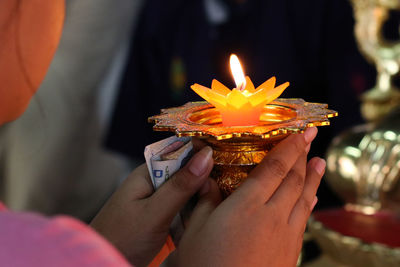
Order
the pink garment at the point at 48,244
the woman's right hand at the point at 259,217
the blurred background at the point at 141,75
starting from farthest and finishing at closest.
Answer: the blurred background at the point at 141,75 < the woman's right hand at the point at 259,217 < the pink garment at the point at 48,244

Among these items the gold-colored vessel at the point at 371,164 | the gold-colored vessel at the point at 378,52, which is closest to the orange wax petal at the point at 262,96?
the gold-colored vessel at the point at 371,164

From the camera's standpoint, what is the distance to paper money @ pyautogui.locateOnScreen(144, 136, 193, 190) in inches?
19.2

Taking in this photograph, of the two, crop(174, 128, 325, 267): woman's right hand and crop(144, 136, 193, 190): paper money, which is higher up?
crop(144, 136, 193, 190): paper money

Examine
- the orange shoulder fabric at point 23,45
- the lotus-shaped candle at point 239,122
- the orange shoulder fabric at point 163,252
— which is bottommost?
the orange shoulder fabric at point 163,252

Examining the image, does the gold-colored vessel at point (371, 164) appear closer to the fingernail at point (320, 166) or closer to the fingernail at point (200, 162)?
the fingernail at point (320, 166)

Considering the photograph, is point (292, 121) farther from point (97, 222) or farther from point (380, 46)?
point (380, 46)

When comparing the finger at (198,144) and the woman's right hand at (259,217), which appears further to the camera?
the finger at (198,144)

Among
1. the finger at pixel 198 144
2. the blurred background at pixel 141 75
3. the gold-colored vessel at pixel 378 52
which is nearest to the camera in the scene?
the finger at pixel 198 144

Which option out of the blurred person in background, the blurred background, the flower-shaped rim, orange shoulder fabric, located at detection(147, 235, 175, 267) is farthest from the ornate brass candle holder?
the blurred person in background

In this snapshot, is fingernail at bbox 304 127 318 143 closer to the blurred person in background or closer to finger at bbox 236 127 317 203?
finger at bbox 236 127 317 203

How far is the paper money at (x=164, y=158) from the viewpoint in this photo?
487 millimetres

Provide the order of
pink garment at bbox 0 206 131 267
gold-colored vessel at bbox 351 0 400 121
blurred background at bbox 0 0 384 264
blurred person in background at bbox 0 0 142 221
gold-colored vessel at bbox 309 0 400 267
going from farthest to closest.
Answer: blurred person in background at bbox 0 0 142 221
blurred background at bbox 0 0 384 264
gold-colored vessel at bbox 351 0 400 121
gold-colored vessel at bbox 309 0 400 267
pink garment at bbox 0 206 131 267

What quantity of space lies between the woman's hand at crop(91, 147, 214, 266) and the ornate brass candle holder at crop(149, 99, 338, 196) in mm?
27

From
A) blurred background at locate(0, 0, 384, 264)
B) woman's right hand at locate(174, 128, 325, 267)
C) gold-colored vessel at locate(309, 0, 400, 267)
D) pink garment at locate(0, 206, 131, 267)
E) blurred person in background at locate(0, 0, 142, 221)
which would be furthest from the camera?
blurred person in background at locate(0, 0, 142, 221)
